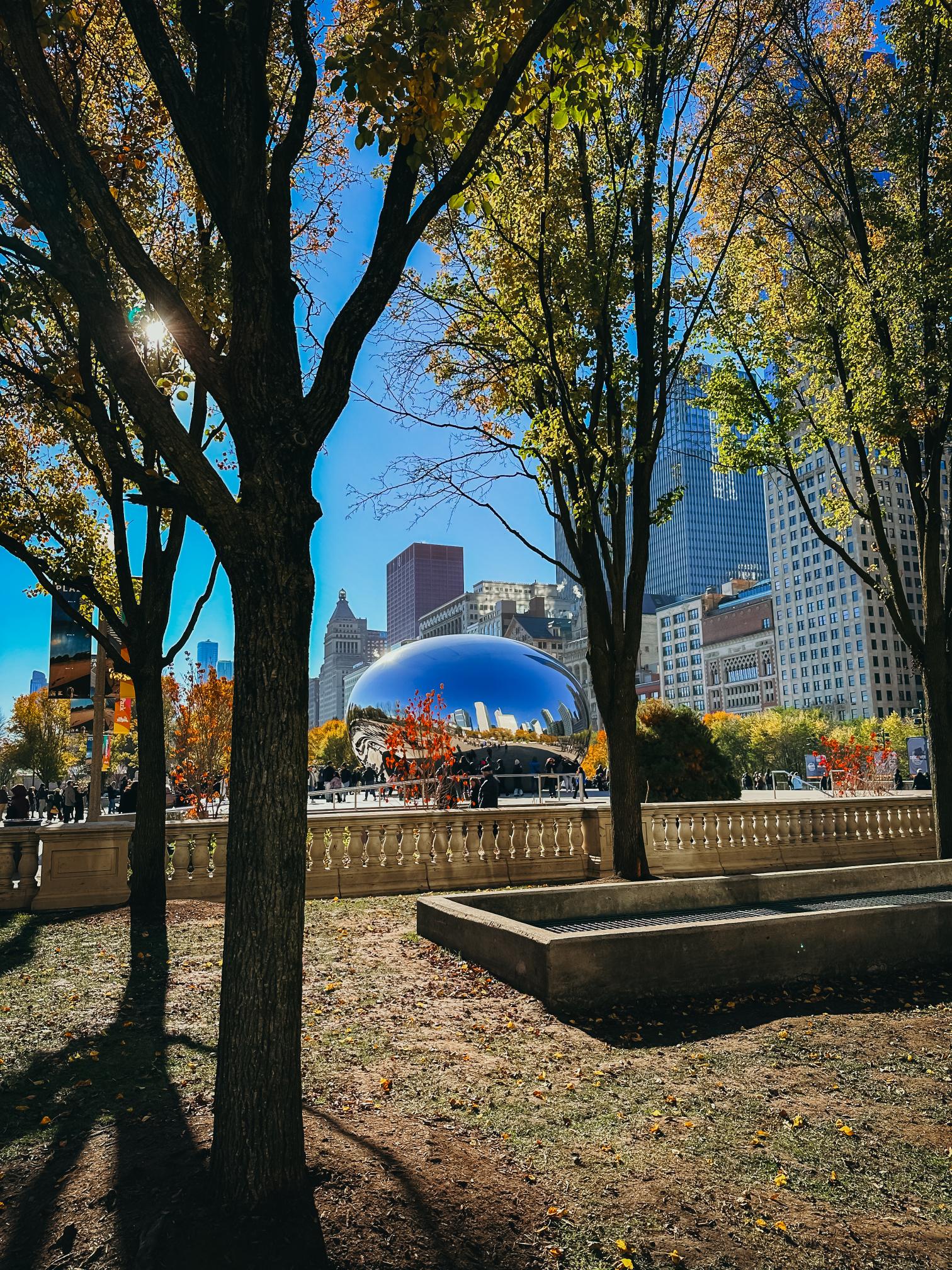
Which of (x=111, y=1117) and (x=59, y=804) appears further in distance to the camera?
(x=59, y=804)

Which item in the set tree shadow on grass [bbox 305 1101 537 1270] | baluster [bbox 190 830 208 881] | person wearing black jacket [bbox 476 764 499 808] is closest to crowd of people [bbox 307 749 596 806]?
person wearing black jacket [bbox 476 764 499 808]

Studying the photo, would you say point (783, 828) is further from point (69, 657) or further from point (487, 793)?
point (69, 657)

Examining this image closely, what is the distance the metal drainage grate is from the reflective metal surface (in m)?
34.2

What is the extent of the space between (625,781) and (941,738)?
4943 millimetres

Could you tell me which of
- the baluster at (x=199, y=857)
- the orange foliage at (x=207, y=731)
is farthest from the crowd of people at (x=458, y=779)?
the baluster at (x=199, y=857)

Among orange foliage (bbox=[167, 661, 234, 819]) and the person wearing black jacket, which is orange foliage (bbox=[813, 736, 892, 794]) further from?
orange foliage (bbox=[167, 661, 234, 819])

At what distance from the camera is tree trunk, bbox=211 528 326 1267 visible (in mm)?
3379

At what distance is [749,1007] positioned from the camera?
656 centimetres

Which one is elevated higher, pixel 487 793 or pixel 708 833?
pixel 487 793

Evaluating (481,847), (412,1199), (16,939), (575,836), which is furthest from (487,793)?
(412,1199)

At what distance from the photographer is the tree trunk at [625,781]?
10.9 m

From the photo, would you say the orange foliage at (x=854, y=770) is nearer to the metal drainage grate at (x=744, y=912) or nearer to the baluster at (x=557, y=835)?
the baluster at (x=557, y=835)

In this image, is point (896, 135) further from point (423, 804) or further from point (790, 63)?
point (423, 804)

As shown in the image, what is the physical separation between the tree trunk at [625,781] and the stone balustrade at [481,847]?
2.77m
